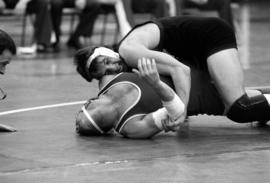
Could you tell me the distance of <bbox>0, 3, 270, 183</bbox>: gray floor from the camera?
516 centimetres

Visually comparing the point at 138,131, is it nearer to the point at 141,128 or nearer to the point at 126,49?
the point at 141,128

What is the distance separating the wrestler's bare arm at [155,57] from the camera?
20.6 feet

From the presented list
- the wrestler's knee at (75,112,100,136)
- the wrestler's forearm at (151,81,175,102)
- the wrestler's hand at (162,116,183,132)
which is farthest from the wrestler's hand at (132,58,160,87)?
the wrestler's knee at (75,112,100,136)

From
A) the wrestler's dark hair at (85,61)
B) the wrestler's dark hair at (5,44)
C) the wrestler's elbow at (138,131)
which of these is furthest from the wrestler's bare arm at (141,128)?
the wrestler's dark hair at (5,44)

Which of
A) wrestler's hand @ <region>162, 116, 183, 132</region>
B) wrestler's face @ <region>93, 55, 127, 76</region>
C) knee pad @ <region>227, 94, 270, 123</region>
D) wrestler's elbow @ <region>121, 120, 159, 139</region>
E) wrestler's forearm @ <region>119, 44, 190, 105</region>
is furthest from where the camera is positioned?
wrestler's face @ <region>93, 55, 127, 76</region>

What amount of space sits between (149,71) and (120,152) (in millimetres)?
554

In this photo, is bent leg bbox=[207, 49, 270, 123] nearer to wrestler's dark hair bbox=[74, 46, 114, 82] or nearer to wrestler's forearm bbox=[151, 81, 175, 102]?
wrestler's forearm bbox=[151, 81, 175, 102]

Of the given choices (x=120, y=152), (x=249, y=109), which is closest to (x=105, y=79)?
(x=120, y=152)

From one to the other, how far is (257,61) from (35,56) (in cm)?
302

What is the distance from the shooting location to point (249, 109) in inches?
253

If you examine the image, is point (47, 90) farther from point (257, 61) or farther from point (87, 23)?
point (87, 23)

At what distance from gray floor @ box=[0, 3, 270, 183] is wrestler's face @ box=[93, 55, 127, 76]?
1.62ft

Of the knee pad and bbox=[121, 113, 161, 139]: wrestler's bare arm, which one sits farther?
the knee pad

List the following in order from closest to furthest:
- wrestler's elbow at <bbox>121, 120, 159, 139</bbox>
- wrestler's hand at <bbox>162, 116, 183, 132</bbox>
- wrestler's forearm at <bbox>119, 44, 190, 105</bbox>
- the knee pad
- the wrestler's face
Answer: wrestler's hand at <bbox>162, 116, 183, 132</bbox> → wrestler's elbow at <bbox>121, 120, 159, 139</bbox> → wrestler's forearm at <bbox>119, 44, 190, 105</bbox> → the knee pad → the wrestler's face
